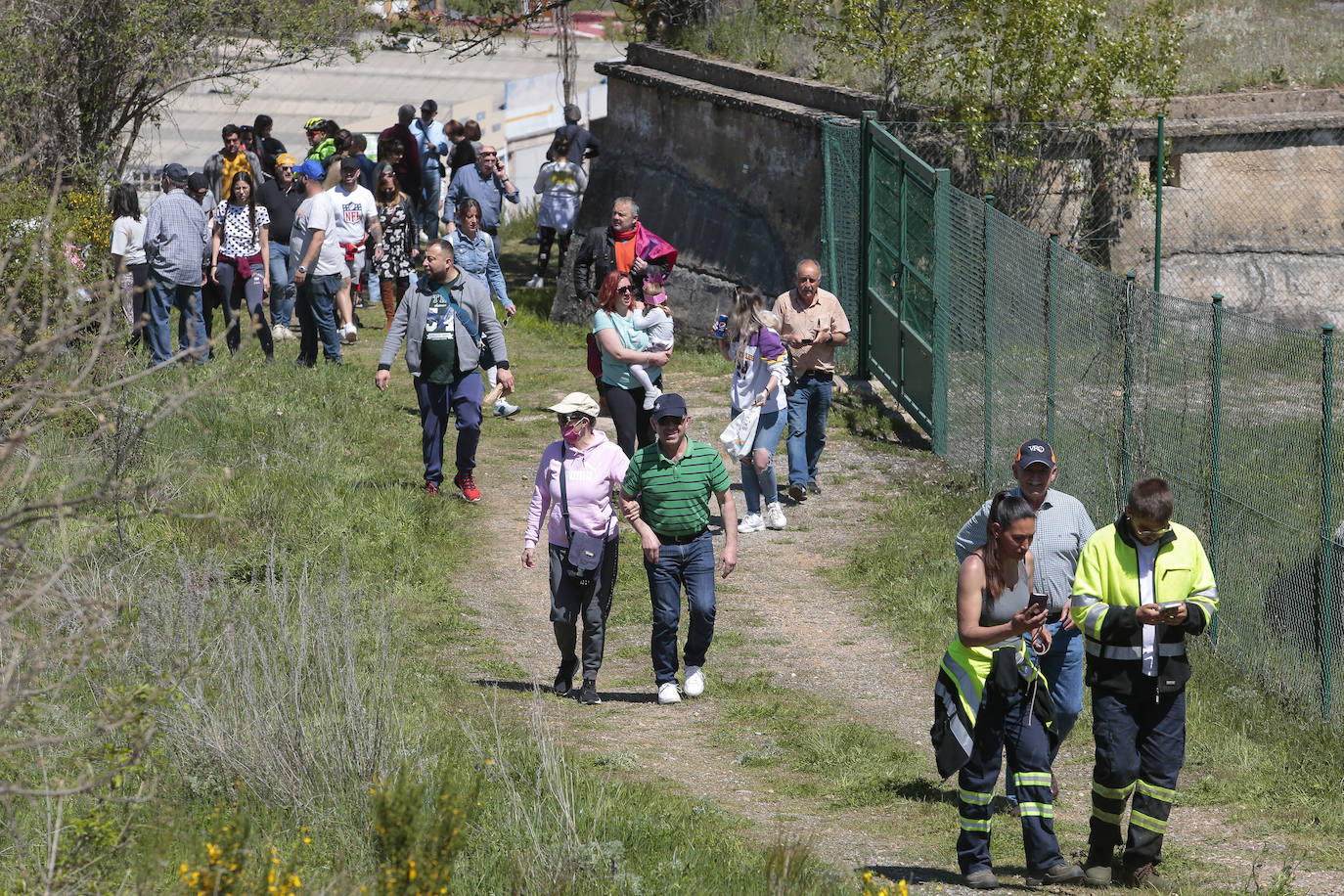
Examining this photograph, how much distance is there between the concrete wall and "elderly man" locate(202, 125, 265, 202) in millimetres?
3697

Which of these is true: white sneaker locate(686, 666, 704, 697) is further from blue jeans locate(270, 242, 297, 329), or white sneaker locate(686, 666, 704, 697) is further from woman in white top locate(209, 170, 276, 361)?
blue jeans locate(270, 242, 297, 329)

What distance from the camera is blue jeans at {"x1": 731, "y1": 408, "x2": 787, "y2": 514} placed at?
11.6 meters

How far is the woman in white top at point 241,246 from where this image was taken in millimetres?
14672

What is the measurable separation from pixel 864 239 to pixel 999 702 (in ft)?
30.7

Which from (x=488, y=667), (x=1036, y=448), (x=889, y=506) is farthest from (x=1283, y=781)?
(x=889, y=506)

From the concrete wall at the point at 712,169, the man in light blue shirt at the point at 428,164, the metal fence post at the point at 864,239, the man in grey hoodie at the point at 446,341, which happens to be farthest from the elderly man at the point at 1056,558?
the man in light blue shirt at the point at 428,164

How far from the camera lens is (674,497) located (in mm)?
8422

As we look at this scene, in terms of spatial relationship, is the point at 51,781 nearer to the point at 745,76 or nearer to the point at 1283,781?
the point at 1283,781

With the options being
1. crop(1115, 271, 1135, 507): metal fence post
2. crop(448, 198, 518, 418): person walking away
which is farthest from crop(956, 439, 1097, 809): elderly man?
crop(448, 198, 518, 418): person walking away

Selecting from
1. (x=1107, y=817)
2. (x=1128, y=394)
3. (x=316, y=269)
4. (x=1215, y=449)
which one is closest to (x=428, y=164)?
(x=316, y=269)

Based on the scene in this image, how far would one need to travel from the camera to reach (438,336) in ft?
37.5

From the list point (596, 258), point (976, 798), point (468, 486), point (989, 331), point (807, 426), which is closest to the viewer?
point (976, 798)

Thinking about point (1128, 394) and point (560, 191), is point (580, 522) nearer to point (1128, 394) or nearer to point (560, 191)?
point (1128, 394)

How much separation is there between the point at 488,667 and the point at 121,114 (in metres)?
9.87
